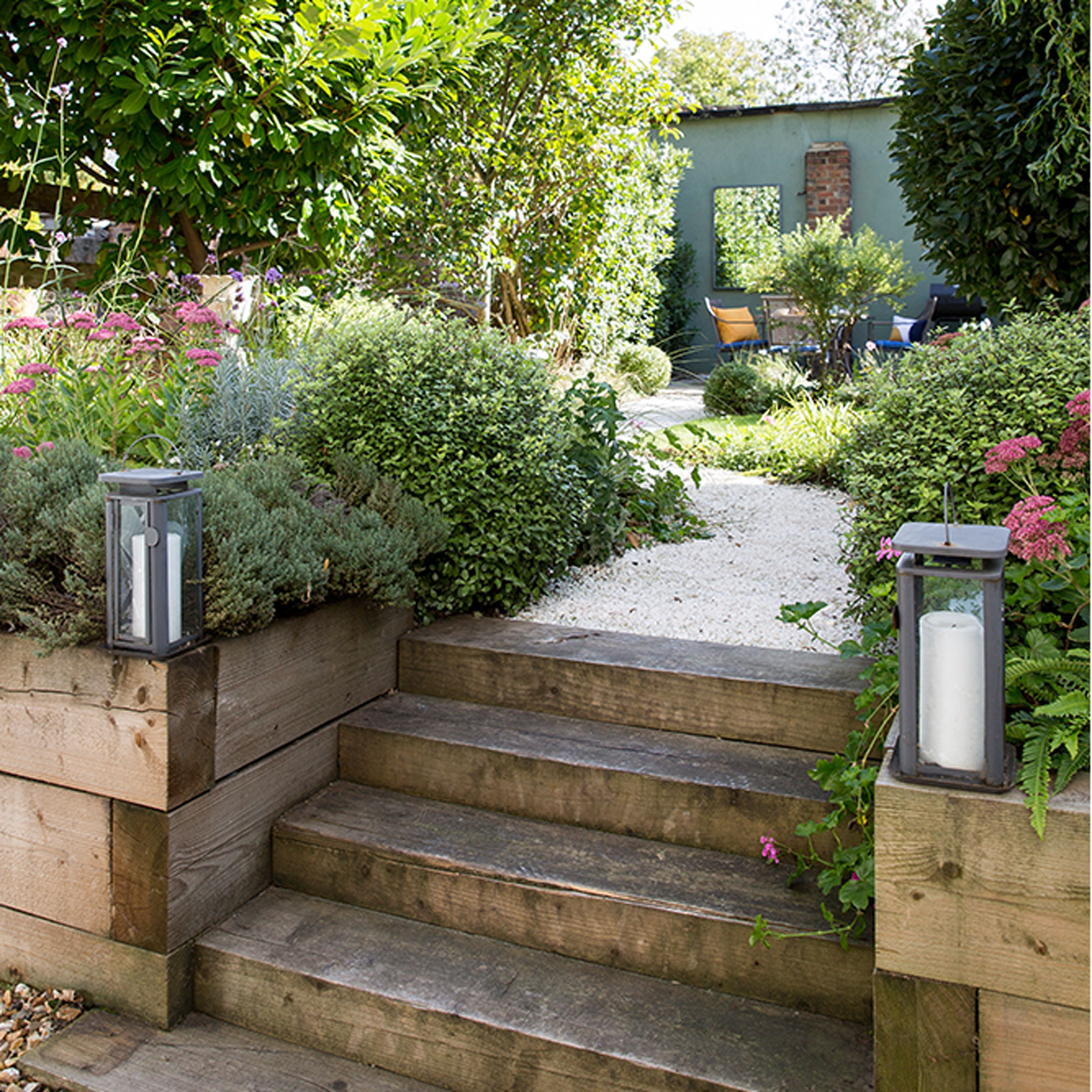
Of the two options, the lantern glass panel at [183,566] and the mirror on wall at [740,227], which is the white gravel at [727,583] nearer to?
the lantern glass panel at [183,566]

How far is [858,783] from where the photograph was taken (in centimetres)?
162

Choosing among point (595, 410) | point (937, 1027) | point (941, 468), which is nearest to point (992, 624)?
point (937, 1027)

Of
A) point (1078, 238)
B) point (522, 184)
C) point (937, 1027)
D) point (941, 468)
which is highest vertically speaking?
point (522, 184)

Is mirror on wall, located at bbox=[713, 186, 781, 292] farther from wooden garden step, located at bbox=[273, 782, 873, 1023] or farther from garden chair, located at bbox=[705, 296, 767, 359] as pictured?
wooden garden step, located at bbox=[273, 782, 873, 1023]

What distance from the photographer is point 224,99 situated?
11.2ft

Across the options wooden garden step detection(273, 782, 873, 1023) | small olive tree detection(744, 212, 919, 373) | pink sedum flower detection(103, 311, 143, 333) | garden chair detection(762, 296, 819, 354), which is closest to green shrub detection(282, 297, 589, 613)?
pink sedum flower detection(103, 311, 143, 333)

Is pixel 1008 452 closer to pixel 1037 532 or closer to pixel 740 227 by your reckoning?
pixel 1037 532

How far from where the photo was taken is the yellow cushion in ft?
37.2

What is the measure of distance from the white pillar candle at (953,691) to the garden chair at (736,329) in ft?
32.7

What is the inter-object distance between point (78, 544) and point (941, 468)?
1.76 meters

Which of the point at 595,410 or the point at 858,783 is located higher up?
the point at 595,410

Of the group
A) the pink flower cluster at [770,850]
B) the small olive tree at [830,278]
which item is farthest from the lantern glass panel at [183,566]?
the small olive tree at [830,278]

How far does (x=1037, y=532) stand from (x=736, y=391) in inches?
→ 238

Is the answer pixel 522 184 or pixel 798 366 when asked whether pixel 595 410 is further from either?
pixel 798 366
